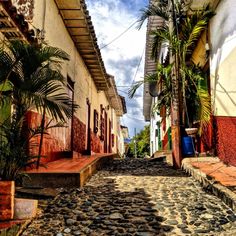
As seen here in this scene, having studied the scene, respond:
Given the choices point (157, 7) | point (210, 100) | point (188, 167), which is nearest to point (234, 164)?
point (188, 167)

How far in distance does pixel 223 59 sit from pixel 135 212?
441 centimetres

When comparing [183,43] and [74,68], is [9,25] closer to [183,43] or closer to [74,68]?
[183,43]

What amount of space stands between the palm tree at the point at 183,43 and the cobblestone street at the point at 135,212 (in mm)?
3318

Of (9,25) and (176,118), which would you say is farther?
(176,118)

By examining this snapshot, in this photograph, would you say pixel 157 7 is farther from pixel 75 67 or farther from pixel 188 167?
pixel 188 167

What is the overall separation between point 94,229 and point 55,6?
21.0ft

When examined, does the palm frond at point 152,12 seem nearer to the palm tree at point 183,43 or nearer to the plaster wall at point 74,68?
the palm tree at point 183,43

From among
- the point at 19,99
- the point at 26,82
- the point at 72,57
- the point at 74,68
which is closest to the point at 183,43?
the point at 72,57

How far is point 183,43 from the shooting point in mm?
9031

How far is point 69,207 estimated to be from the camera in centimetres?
438

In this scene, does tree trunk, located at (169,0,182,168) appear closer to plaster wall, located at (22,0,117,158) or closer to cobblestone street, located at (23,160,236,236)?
plaster wall, located at (22,0,117,158)

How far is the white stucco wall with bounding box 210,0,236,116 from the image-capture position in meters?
6.63

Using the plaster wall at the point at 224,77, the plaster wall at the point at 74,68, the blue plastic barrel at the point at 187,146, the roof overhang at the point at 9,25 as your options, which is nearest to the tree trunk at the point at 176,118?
the blue plastic barrel at the point at 187,146

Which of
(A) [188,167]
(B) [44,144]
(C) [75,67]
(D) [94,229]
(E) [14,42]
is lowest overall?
(D) [94,229]
